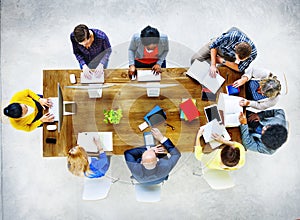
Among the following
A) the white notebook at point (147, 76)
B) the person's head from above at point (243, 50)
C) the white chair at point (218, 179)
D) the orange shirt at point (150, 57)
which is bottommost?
the white chair at point (218, 179)

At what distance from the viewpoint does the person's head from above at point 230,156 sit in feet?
9.84

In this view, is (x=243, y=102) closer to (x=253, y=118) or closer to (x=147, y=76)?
(x=253, y=118)

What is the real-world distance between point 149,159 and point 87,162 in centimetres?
54

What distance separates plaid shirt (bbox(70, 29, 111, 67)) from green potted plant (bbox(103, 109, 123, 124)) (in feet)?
1.69

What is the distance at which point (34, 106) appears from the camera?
327 centimetres

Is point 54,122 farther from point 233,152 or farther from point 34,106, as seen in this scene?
point 233,152

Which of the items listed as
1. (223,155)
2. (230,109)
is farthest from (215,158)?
(230,109)

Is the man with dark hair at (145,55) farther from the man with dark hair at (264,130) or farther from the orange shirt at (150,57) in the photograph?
the man with dark hair at (264,130)

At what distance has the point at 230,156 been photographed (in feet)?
9.83

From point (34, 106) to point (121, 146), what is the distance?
0.88 m

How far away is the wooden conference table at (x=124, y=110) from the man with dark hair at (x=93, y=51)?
10 centimetres

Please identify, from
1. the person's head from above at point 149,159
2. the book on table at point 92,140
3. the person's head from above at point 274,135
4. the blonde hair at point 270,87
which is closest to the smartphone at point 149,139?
the person's head from above at point 149,159

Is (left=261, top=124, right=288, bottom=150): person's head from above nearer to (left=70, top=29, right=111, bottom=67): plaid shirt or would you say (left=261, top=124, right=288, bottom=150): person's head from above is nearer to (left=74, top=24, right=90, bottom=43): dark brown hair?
(left=70, top=29, right=111, bottom=67): plaid shirt

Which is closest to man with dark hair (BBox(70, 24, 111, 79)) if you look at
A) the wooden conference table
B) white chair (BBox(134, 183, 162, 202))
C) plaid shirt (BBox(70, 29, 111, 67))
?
plaid shirt (BBox(70, 29, 111, 67))
